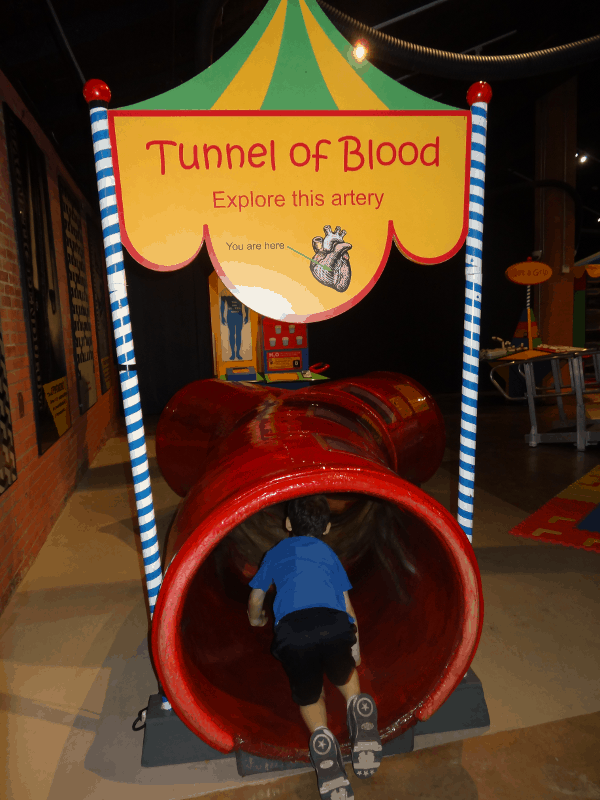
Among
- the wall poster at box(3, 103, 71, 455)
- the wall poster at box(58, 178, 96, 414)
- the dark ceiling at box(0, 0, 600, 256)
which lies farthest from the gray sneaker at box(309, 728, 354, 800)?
the wall poster at box(58, 178, 96, 414)

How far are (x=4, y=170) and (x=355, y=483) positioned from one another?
300cm

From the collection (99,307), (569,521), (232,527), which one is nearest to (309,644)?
(232,527)

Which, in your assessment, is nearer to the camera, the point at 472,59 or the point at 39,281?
the point at 39,281

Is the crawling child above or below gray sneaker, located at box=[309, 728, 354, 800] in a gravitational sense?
above

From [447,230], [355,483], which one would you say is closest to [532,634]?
[355,483]

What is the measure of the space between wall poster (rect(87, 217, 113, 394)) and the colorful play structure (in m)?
5.09

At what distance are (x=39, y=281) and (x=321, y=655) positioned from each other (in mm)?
3238

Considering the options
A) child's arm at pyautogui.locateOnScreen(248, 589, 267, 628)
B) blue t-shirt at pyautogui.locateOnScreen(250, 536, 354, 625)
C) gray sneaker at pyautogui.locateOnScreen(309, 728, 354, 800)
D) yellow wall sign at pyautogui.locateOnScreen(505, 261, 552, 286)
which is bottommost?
gray sneaker at pyautogui.locateOnScreen(309, 728, 354, 800)

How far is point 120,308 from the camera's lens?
1.43 meters

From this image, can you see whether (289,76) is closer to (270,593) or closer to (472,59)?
(270,593)

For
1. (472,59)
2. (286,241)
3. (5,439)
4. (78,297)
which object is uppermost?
(472,59)

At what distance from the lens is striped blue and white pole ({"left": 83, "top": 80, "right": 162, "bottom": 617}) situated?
134 centimetres

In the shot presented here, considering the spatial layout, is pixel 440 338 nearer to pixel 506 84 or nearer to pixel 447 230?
pixel 506 84

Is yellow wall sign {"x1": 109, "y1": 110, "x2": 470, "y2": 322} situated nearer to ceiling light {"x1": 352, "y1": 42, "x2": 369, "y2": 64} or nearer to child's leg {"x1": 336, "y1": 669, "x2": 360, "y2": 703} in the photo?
ceiling light {"x1": 352, "y1": 42, "x2": 369, "y2": 64}
